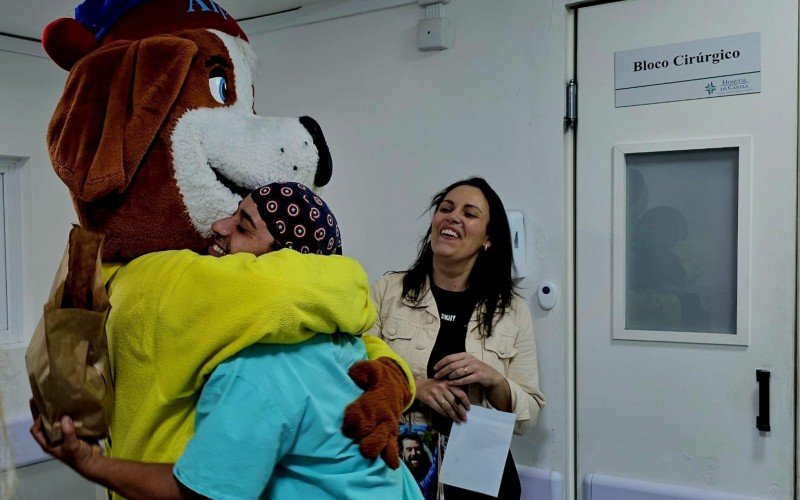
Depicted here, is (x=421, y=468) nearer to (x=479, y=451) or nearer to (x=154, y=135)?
(x=479, y=451)

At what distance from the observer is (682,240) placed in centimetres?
195

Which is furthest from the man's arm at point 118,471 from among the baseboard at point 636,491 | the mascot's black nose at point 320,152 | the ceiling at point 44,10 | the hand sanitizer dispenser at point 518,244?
the ceiling at point 44,10

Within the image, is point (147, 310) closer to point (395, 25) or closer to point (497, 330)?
point (497, 330)

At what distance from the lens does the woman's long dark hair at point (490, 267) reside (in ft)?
6.51

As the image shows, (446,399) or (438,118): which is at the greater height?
(438,118)

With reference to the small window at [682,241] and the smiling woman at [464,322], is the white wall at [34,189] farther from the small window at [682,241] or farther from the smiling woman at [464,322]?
the small window at [682,241]

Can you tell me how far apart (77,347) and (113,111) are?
1.28ft

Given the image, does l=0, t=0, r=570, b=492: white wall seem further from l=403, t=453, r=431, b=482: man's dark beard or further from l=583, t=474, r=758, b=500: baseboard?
l=403, t=453, r=431, b=482: man's dark beard

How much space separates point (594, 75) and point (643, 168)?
0.32 m

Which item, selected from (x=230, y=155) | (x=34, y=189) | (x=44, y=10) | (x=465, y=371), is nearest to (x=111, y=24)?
(x=230, y=155)

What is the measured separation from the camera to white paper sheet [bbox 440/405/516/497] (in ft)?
5.72

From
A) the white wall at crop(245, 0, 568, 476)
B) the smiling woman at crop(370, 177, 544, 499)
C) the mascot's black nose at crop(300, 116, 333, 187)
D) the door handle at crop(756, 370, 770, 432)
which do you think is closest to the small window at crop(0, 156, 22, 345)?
the white wall at crop(245, 0, 568, 476)

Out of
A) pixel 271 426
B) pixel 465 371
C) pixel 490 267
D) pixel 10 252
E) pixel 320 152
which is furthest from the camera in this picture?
pixel 10 252

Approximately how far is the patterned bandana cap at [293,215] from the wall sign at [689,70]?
1.29m
